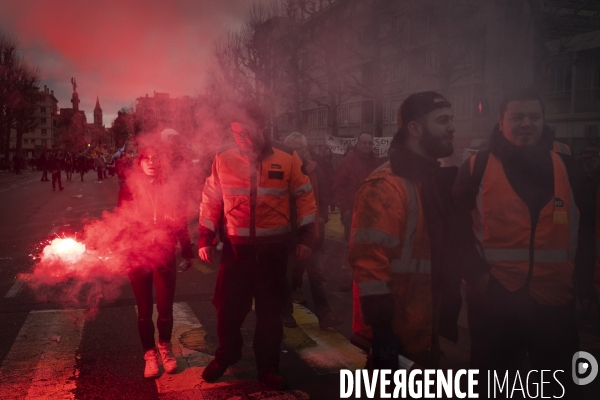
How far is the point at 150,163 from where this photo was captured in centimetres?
449

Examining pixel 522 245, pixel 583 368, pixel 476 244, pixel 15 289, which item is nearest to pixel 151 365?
pixel 476 244

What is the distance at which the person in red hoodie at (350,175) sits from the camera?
24.7 feet

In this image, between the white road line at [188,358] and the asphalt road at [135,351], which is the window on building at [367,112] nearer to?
the asphalt road at [135,351]

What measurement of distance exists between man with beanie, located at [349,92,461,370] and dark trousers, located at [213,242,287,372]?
1.45 metres

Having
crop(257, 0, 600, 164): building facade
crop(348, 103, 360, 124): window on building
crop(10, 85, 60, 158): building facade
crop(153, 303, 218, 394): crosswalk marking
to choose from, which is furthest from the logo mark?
crop(10, 85, 60, 158): building facade

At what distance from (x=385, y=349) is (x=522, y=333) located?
94 cm

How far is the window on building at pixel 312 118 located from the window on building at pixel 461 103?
21.9 metres

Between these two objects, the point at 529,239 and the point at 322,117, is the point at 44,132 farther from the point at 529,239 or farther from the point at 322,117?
the point at 529,239

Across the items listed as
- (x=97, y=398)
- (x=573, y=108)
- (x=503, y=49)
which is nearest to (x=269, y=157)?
(x=97, y=398)

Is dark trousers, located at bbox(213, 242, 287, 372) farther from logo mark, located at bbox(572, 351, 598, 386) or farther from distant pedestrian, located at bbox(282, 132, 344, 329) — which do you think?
logo mark, located at bbox(572, 351, 598, 386)

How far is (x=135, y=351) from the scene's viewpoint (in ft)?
16.4

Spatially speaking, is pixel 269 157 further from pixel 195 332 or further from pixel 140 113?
pixel 140 113

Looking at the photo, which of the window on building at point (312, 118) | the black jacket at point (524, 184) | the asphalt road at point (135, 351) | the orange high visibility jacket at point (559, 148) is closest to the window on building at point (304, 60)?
the window on building at point (312, 118)

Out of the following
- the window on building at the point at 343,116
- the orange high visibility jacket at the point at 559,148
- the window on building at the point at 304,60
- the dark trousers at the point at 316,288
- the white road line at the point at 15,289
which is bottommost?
the white road line at the point at 15,289
